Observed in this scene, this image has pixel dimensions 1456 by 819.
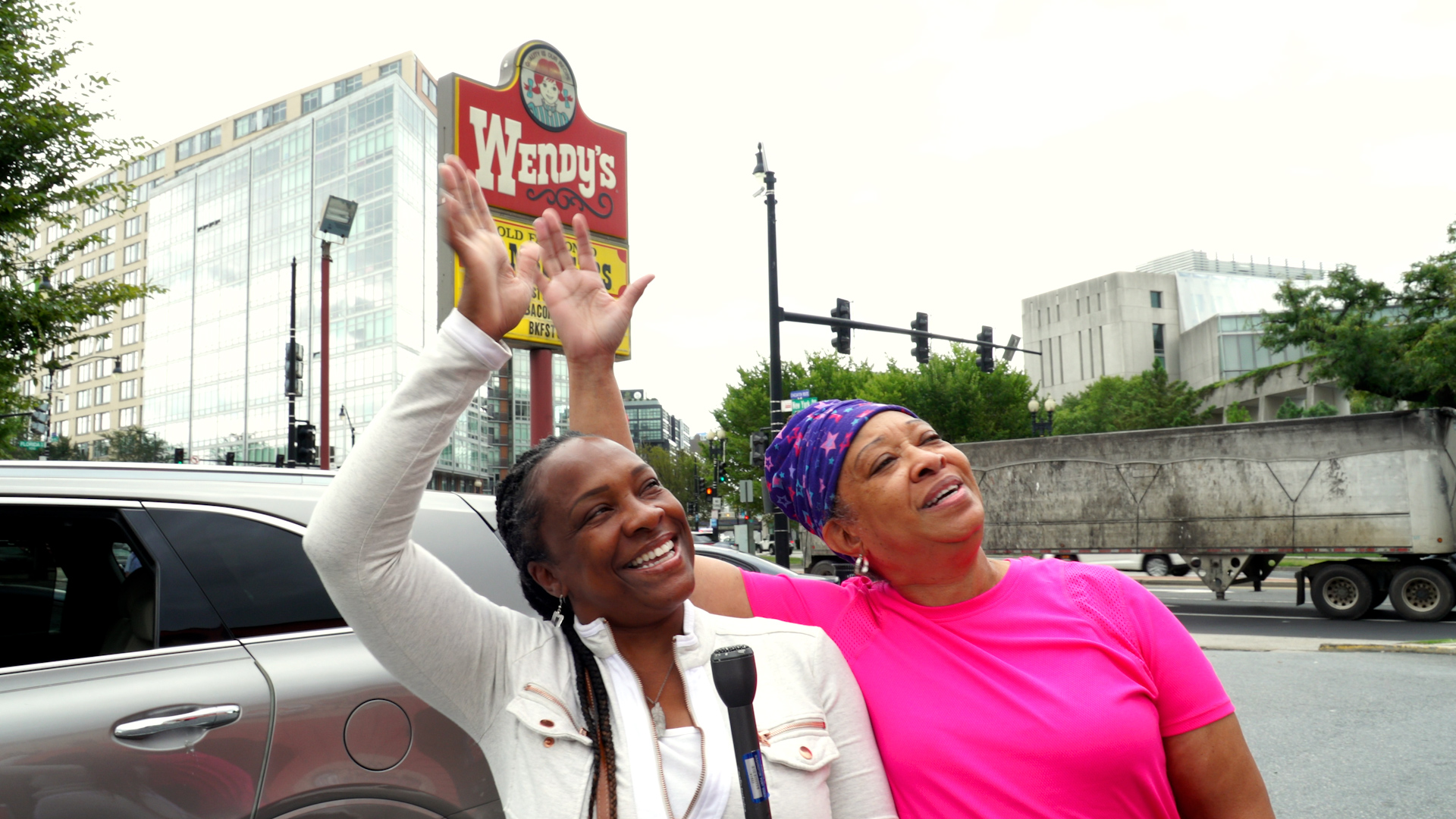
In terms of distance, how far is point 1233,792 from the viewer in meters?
1.73

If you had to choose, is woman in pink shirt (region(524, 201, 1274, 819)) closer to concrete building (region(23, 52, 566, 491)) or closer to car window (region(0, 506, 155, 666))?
car window (region(0, 506, 155, 666))

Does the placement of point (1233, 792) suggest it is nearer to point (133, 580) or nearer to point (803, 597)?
point (803, 597)

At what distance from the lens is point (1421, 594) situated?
43.0ft

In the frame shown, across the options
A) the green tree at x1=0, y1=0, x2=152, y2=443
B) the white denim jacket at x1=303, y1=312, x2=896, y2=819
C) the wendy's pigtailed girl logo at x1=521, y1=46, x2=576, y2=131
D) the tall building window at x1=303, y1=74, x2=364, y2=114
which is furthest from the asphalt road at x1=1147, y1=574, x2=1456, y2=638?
the tall building window at x1=303, y1=74, x2=364, y2=114

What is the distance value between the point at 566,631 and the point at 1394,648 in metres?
11.3

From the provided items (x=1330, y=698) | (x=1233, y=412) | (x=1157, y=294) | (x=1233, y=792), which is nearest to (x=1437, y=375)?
(x=1330, y=698)

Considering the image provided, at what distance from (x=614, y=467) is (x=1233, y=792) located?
131cm

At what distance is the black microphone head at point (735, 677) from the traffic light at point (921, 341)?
56.8 feet

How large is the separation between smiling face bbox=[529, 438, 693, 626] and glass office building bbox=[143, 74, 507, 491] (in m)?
52.9

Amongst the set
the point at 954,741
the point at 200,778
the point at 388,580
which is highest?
the point at 388,580

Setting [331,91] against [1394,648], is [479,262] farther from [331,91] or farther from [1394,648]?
[331,91]

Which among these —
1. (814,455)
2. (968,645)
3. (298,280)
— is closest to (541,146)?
(814,455)

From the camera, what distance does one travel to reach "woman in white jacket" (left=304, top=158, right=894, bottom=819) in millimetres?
1448

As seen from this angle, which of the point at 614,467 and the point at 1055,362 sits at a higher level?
the point at 1055,362
